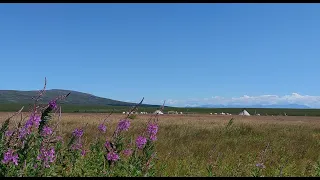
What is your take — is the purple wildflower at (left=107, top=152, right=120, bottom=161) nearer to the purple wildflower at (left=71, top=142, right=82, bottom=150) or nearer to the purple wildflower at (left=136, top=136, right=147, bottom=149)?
the purple wildflower at (left=136, top=136, right=147, bottom=149)

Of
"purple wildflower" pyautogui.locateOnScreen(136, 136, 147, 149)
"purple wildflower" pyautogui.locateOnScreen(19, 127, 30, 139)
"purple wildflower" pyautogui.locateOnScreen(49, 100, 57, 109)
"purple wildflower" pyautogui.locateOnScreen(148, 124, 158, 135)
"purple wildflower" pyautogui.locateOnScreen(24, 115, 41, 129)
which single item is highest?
"purple wildflower" pyautogui.locateOnScreen(49, 100, 57, 109)

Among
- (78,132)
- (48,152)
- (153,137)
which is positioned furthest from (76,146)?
(153,137)

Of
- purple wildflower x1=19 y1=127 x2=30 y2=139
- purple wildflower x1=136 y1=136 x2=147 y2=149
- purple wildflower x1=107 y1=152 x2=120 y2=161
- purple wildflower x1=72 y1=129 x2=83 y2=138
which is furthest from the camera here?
purple wildflower x1=72 y1=129 x2=83 y2=138

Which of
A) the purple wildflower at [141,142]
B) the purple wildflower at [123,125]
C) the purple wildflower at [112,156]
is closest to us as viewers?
the purple wildflower at [112,156]

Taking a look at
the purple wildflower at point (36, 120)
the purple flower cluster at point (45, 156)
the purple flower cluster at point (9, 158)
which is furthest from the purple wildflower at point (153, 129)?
the purple flower cluster at point (9, 158)

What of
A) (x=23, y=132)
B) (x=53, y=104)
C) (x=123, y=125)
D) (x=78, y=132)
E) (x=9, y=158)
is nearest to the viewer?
(x=9, y=158)

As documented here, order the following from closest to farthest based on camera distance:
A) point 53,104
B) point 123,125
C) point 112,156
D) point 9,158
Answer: point 9,158 < point 53,104 < point 112,156 < point 123,125

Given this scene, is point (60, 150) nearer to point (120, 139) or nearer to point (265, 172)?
point (120, 139)

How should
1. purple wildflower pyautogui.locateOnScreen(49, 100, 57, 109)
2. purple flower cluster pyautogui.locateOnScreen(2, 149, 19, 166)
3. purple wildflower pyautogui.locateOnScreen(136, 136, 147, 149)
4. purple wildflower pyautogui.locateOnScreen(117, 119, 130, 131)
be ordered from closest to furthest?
1. purple flower cluster pyautogui.locateOnScreen(2, 149, 19, 166)
2. purple wildflower pyautogui.locateOnScreen(49, 100, 57, 109)
3. purple wildflower pyautogui.locateOnScreen(117, 119, 130, 131)
4. purple wildflower pyautogui.locateOnScreen(136, 136, 147, 149)

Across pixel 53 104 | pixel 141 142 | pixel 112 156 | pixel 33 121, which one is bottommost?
pixel 112 156

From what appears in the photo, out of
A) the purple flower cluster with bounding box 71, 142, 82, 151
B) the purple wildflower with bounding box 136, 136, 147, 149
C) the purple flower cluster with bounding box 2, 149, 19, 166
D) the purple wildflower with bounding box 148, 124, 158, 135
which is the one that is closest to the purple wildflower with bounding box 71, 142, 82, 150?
the purple flower cluster with bounding box 71, 142, 82, 151

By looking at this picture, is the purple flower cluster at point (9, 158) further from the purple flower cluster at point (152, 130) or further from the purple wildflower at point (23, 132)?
the purple flower cluster at point (152, 130)

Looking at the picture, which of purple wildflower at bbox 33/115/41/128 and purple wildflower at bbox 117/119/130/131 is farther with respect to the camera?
purple wildflower at bbox 117/119/130/131

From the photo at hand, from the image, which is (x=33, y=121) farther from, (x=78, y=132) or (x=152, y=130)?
(x=152, y=130)
